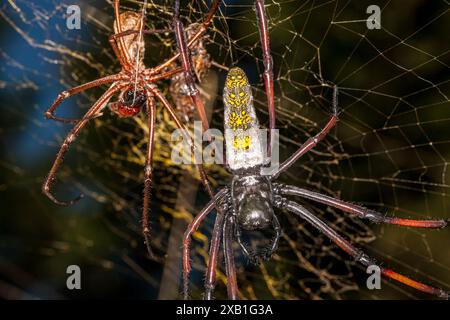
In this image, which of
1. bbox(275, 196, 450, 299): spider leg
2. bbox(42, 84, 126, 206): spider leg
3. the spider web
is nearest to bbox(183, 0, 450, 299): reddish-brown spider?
bbox(275, 196, 450, 299): spider leg

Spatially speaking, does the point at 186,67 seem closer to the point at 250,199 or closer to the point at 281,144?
the point at 250,199

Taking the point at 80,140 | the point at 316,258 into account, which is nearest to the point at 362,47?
the point at 316,258

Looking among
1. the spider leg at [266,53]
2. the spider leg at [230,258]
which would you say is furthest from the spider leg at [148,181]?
the spider leg at [266,53]

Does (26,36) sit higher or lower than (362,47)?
higher

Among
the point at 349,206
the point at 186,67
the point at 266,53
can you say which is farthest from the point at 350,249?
the point at 186,67

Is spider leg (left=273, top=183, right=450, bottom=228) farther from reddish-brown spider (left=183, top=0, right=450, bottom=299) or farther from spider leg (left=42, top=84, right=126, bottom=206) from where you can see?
spider leg (left=42, top=84, right=126, bottom=206)
